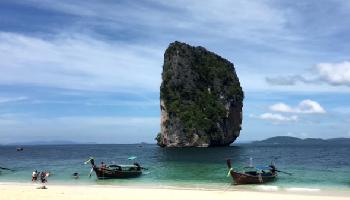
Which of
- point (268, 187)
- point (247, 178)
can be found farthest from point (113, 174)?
point (268, 187)

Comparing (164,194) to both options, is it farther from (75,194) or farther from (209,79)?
(209,79)

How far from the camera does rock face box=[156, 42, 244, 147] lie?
437ft

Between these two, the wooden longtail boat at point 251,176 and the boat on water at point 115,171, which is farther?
the boat on water at point 115,171

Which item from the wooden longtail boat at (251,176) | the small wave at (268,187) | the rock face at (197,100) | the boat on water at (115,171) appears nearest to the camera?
the small wave at (268,187)

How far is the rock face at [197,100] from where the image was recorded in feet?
437

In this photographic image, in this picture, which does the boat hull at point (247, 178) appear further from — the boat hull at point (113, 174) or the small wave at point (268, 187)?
the boat hull at point (113, 174)

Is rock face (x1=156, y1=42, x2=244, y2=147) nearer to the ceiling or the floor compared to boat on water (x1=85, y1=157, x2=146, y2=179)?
nearer to the ceiling

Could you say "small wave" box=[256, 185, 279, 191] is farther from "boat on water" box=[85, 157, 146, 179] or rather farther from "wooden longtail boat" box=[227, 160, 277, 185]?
"boat on water" box=[85, 157, 146, 179]

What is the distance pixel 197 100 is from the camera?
141m

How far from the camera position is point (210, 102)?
140m

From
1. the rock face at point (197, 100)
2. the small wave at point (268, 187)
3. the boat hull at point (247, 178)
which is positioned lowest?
the small wave at point (268, 187)

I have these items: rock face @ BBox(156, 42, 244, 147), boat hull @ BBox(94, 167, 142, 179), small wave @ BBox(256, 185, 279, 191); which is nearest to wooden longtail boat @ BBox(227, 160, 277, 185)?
small wave @ BBox(256, 185, 279, 191)

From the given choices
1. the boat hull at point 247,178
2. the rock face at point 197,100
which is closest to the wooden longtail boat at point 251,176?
the boat hull at point 247,178

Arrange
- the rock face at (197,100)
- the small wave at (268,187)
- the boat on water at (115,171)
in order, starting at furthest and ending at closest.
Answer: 1. the rock face at (197,100)
2. the boat on water at (115,171)
3. the small wave at (268,187)
